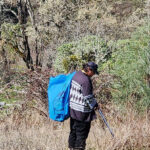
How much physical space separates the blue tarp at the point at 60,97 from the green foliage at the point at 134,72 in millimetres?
2816

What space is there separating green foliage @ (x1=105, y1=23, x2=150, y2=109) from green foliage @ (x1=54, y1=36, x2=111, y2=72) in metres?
2.15

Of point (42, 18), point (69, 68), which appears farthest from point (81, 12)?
point (69, 68)

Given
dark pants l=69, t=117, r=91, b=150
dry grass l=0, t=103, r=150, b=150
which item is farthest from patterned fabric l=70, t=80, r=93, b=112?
dry grass l=0, t=103, r=150, b=150

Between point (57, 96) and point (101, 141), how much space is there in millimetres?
1046

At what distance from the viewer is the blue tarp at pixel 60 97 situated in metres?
4.77

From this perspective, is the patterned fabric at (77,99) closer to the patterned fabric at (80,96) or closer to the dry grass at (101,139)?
the patterned fabric at (80,96)

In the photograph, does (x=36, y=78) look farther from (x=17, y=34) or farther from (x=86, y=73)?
(x=17, y=34)

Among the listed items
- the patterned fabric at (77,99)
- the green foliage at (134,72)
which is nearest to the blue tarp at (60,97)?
the patterned fabric at (77,99)

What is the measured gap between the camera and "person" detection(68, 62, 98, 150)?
464 cm

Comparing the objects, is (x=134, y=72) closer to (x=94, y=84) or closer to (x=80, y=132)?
(x=94, y=84)

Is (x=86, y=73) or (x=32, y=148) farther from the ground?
(x=86, y=73)

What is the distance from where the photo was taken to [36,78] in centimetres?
871

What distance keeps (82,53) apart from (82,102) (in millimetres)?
6742

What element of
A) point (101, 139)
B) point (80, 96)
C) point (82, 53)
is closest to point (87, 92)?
point (80, 96)
